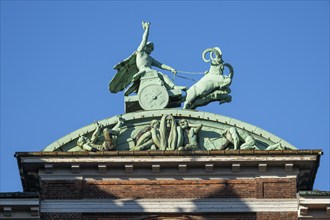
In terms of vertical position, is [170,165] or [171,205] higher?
[170,165]

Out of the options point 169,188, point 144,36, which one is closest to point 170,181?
point 169,188

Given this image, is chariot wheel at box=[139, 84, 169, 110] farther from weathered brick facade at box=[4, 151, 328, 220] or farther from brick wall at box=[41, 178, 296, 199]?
brick wall at box=[41, 178, 296, 199]

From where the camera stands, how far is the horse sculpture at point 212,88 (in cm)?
5497

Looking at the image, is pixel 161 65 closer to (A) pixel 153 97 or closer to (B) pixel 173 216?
(A) pixel 153 97

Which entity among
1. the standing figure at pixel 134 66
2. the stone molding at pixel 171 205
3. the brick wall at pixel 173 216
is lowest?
the brick wall at pixel 173 216

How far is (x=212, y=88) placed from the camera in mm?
55344

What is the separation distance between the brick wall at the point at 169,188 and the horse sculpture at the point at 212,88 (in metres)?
4.07

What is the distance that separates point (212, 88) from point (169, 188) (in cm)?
535

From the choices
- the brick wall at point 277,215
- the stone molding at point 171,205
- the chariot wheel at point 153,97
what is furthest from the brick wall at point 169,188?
the chariot wheel at point 153,97

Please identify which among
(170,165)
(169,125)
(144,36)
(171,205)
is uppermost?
(144,36)

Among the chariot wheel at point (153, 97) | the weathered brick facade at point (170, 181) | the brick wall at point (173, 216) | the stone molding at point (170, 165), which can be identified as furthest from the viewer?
the chariot wheel at point (153, 97)

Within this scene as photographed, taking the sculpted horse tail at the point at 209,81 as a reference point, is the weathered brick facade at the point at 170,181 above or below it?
below

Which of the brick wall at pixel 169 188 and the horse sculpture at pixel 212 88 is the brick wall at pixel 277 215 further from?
the horse sculpture at pixel 212 88

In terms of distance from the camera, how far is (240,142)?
5275cm
